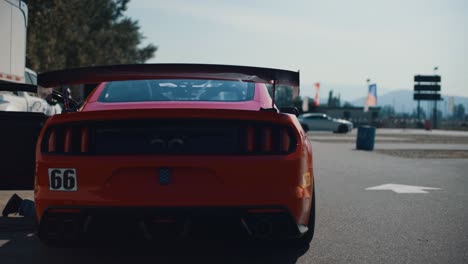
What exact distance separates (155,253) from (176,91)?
132cm

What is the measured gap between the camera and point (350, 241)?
4.77 metres

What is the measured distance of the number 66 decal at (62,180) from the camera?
3.60 m

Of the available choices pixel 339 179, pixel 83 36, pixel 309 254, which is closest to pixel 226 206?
pixel 309 254

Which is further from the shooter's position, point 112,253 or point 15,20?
point 15,20

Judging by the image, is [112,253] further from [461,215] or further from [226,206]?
[461,215]

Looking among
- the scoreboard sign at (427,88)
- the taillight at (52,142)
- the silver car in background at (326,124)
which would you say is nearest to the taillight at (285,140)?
the taillight at (52,142)

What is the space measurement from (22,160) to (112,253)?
4.99 ft

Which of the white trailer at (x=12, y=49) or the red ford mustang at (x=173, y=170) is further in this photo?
the white trailer at (x=12, y=49)

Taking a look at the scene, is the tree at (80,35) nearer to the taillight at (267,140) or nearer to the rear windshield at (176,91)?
the rear windshield at (176,91)

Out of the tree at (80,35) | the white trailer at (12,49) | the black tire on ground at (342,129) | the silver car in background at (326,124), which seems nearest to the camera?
the white trailer at (12,49)

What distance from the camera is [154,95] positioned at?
465cm

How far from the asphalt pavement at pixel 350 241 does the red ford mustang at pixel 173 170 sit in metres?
0.58

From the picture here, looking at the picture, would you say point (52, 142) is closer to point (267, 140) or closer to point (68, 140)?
point (68, 140)

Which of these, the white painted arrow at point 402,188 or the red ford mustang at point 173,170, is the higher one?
the red ford mustang at point 173,170
